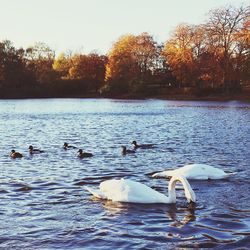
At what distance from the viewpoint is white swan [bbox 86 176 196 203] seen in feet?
35.7

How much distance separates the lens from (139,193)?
36.2ft

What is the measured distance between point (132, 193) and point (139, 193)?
0.16 metres

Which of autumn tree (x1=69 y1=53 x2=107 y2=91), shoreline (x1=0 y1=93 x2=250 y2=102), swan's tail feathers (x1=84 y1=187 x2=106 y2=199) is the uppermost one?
autumn tree (x1=69 y1=53 x2=107 y2=91)

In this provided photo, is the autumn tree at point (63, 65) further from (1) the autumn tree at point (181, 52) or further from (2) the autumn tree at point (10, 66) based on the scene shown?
(1) the autumn tree at point (181, 52)

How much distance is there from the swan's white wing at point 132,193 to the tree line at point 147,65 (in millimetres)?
64966

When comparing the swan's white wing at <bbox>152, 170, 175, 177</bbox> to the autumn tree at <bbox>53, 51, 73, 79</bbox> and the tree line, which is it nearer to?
the tree line

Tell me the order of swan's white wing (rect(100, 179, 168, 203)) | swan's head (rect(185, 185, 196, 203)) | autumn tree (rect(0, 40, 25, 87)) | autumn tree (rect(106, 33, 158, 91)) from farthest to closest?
1. autumn tree (rect(0, 40, 25, 87))
2. autumn tree (rect(106, 33, 158, 91))
3. swan's white wing (rect(100, 179, 168, 203))
4. swan's head (rect(185, 185, 196, 203))

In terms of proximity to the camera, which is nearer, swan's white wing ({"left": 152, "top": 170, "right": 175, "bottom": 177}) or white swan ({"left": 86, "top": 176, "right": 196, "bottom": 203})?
white swan ({"left": 86, "top": 176, "right": 196, "bottom": 203})

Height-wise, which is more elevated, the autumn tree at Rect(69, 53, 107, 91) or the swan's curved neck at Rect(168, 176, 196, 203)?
the autumn tree at Rect(69, 53, 107, 91)

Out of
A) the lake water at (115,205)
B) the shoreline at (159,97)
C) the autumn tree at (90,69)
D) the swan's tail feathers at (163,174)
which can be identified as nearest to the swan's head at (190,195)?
the lake water at (115,205)

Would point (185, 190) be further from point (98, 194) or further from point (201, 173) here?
point (201, 173)

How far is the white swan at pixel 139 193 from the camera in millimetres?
10883

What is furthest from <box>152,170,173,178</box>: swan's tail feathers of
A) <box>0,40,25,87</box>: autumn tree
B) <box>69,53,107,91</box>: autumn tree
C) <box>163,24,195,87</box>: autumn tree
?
<box>0,40,25,87</box>: autumn tree

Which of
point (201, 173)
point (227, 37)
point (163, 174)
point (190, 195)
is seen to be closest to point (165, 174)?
point (163, 174)
